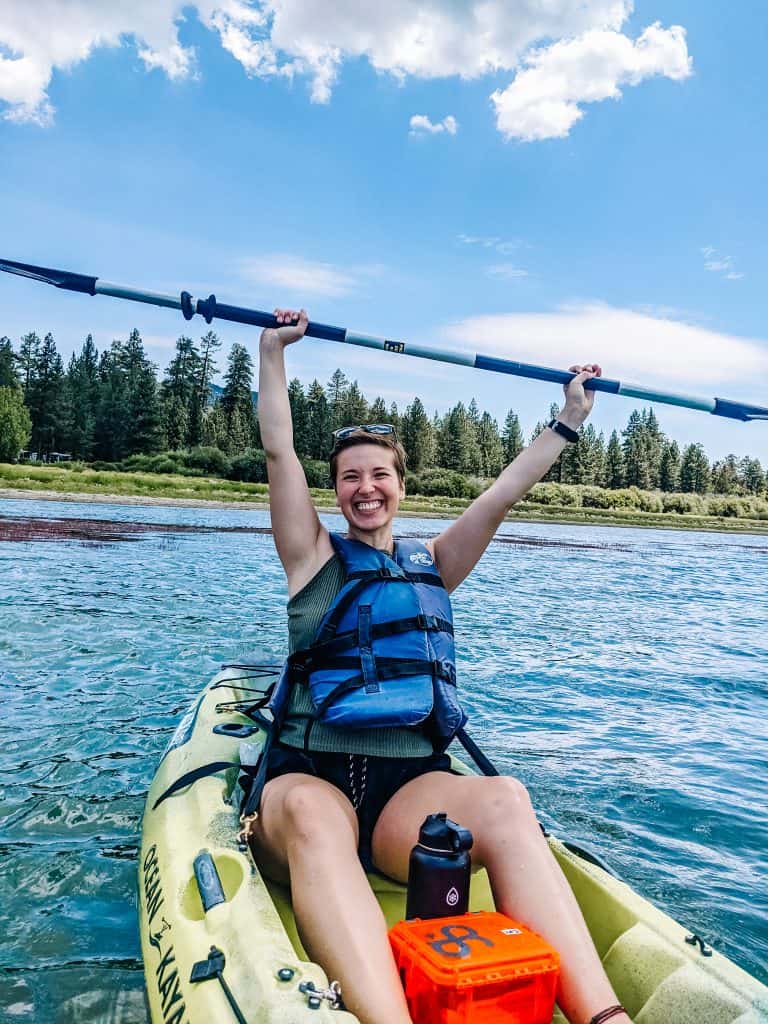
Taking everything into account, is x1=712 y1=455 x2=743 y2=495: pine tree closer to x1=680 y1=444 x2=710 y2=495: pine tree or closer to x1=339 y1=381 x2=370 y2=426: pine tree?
x1=680 y1=444 x2=710 y2=495: pine tree

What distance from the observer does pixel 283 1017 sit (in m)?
1.97

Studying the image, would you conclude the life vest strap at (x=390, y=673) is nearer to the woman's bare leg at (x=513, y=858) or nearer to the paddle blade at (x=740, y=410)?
the woman's bare leg at (x=513, y=858)

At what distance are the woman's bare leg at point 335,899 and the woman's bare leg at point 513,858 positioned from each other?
0.61ft

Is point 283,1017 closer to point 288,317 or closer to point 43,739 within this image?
point 288,317

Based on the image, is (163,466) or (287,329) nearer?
(287,329)

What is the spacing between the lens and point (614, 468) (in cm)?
8106

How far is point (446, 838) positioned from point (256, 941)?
0.57 m

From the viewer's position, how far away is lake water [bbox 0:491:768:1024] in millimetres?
3477

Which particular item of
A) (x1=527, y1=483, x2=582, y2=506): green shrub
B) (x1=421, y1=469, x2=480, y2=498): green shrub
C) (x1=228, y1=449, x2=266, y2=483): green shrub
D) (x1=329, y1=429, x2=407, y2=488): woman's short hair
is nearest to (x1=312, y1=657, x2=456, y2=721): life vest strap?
(x1=329, y1=429, x2=407, y2=488): woman's short hair

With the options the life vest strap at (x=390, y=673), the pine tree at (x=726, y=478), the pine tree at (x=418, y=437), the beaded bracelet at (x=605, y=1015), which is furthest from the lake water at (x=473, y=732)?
the pine tree at (x=726, y=478)

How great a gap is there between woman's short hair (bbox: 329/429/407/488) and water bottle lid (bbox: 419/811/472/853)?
1246mm

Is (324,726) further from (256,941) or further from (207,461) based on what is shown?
(207,461)

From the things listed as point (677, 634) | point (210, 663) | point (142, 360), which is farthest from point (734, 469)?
point (210, 663)

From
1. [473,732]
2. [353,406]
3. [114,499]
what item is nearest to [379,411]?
[353,406]
